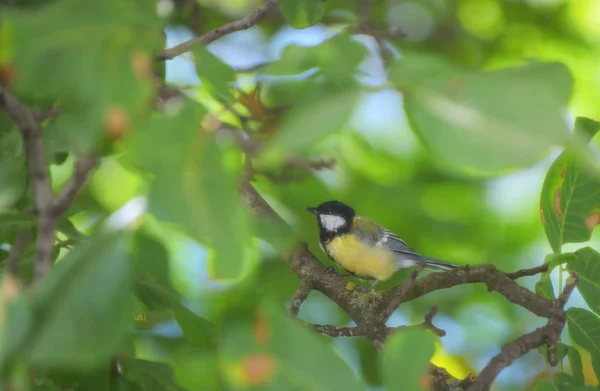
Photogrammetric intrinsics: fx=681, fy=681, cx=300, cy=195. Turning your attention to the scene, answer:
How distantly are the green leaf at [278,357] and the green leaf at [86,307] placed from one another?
0.11 metres

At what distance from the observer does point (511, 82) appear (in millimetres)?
612

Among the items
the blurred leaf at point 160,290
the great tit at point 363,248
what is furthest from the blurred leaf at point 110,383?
the great tit at point 363,248

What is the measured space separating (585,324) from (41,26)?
42.0 inches

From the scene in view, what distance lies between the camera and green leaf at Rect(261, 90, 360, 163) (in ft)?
1.85

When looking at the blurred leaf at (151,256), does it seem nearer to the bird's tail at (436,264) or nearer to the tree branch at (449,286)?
the tree branch at (449,286)

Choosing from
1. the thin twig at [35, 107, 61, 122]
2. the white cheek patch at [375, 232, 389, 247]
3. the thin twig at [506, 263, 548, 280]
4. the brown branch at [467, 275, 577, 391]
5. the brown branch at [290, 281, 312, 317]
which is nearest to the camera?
the thin twig at [35, 107, 61, 122]

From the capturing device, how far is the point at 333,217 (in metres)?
3.02

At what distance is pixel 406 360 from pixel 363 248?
8.17 feet

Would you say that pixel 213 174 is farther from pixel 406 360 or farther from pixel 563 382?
pixel 563 382

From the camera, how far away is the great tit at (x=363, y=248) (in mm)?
3043

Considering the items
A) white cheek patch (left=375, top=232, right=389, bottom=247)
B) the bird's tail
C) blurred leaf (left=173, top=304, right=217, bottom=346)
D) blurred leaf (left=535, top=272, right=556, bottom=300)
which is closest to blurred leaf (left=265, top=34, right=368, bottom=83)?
blurred leaf (left=173, top=304, right=217, bottom=346)

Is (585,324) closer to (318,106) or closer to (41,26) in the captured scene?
(318,106)

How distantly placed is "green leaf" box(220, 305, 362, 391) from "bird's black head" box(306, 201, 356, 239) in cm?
214

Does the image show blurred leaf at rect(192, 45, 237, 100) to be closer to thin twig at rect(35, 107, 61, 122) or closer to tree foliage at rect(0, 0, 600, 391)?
tree foliage at rect(0, 0, 600, 391)
